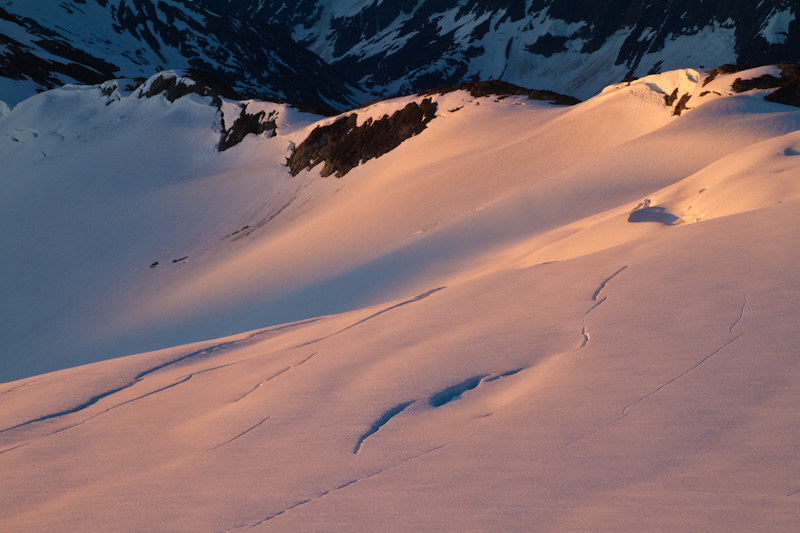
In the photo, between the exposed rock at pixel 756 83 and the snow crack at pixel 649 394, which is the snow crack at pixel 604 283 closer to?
the snow crack at pixel 649 394

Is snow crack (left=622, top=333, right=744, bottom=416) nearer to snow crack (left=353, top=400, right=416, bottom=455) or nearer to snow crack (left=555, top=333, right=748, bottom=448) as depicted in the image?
snow crack (left=555, top=333, right=748, bottom=448)

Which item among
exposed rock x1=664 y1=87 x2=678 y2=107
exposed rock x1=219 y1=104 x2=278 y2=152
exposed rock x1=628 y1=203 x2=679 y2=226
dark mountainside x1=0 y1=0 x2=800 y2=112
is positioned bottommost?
exposed rock x1=628 y1=203 x2=679 y2=226

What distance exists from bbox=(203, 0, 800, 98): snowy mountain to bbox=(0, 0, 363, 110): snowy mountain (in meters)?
12.4

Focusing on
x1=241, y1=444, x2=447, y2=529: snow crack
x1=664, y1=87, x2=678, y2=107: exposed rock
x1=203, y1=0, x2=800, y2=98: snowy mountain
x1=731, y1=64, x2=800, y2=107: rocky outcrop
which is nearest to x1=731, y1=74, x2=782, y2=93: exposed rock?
x1=731, y1=64, x2=800, y2=107: rocky outcrop

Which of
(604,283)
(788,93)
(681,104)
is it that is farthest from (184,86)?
(604,283)

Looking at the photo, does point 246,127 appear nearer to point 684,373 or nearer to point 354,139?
point 354,139

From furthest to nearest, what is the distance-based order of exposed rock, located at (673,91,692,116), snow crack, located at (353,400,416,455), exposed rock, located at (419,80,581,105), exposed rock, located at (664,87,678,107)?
exposed rock, located at (419,80,581,105) < exposed rock, located at (664,87,678,107) < exposed rock, located at (673,91,692,116) < snow crack, located at (353,400,416,455)

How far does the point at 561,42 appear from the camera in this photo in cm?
10125

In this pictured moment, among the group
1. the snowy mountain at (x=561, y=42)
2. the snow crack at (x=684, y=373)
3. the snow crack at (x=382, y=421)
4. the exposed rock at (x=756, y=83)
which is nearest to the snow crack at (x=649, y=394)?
the snow crack at (x=684, y=373)

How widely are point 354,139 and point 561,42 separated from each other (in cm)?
8970

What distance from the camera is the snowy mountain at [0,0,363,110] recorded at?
65688mm

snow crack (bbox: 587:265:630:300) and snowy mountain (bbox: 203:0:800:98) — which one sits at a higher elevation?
snowy mountain (bbox: 203:0:800:98)

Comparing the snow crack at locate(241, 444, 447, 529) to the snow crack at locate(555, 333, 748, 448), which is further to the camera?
the snow crack at locate(555, 333, 748, 448)

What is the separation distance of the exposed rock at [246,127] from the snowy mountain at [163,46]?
122 feet
